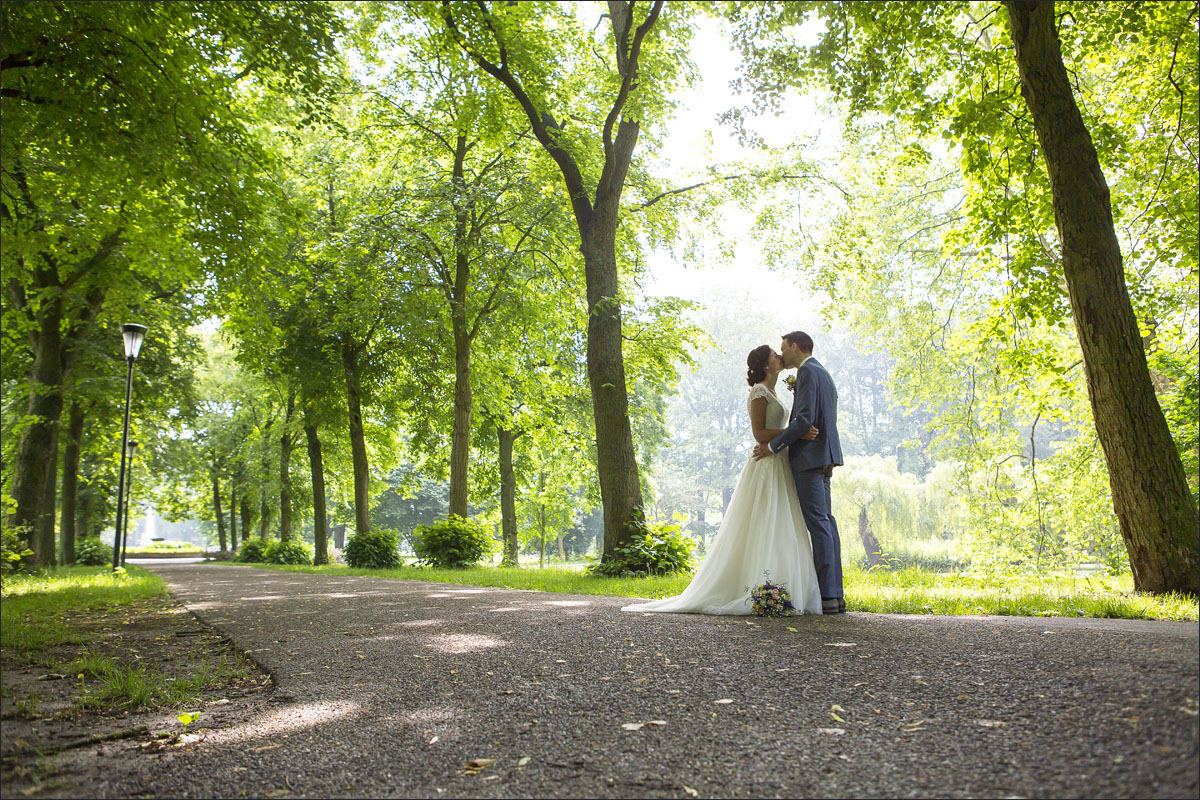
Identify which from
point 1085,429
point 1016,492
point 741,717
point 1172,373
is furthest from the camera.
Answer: point 1016,492

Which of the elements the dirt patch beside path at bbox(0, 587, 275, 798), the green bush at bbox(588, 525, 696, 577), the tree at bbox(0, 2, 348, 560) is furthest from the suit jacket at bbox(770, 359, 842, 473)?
the tree at bbox(0, 2, 348, 560)

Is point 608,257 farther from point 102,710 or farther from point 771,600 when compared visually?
point 102,710

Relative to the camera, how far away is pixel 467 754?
8.77ft

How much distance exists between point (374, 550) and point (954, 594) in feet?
43.1

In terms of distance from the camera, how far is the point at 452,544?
1489 centimetres

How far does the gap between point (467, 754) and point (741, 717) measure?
1.10 meters

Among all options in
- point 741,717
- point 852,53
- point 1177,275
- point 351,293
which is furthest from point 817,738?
point 351,293

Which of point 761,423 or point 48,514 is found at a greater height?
point 761,423

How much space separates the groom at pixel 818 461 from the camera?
562 centimetres

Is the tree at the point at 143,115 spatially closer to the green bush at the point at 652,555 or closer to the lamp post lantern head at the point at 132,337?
the lamp post lantern head at the point at 132,337

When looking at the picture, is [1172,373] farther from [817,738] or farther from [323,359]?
[323,359]

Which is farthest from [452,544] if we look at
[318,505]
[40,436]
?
[40,436]

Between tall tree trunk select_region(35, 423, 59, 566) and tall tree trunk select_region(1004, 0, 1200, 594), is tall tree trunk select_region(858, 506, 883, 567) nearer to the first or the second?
tall tree trunk select_region(1004, 0, 1200, 594)

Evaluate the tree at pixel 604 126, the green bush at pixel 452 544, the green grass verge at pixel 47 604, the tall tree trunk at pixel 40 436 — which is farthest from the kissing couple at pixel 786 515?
the tall tree trunk at pixel 40 436
